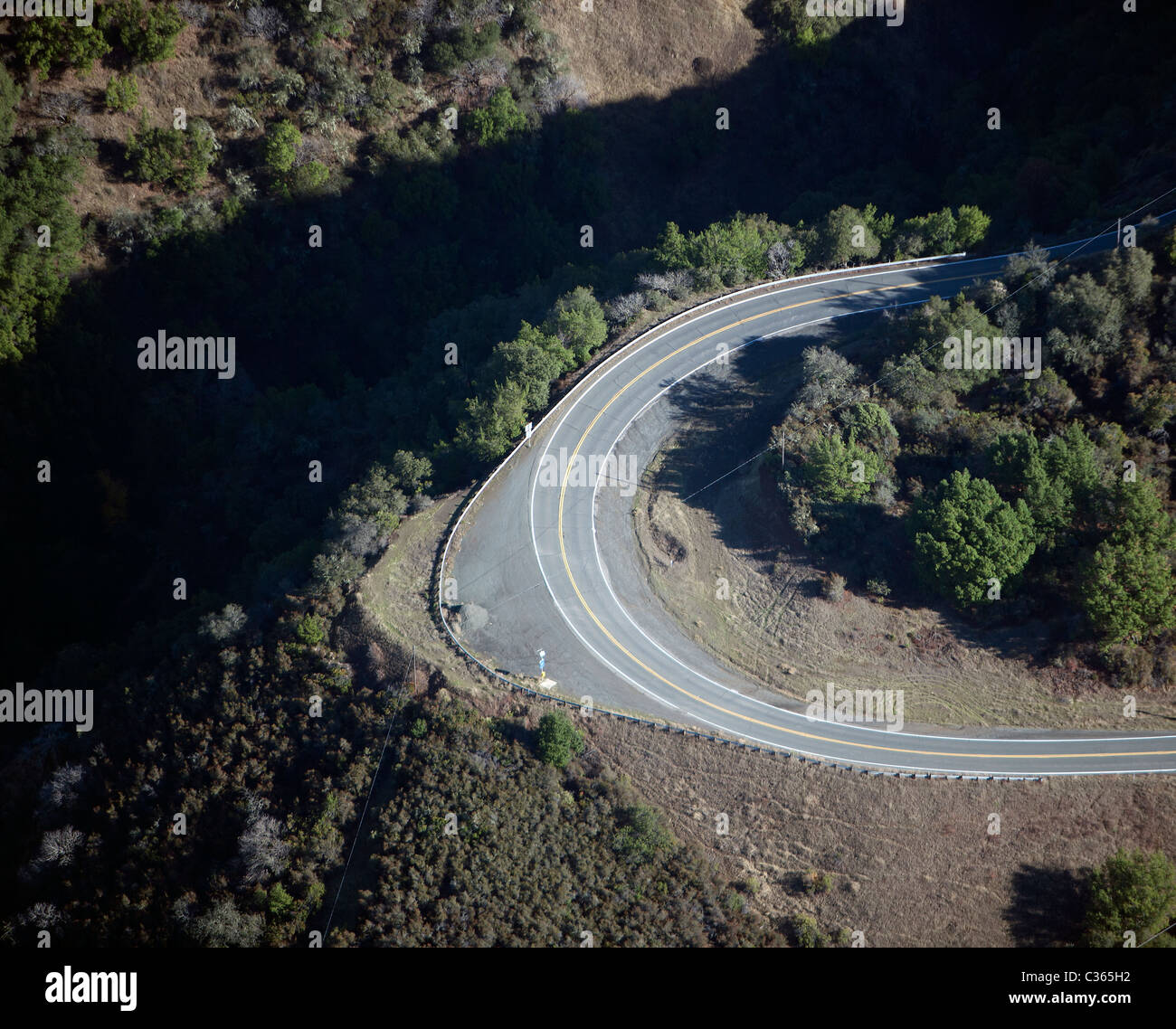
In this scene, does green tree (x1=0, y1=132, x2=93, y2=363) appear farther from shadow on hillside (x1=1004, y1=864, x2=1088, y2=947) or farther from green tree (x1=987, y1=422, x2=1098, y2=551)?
shadow on hillside (x1=1004, y1=864, x2=1088, y2=947)

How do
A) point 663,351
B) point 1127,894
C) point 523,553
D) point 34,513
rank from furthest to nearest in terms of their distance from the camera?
point 34,513 < point 663,351 < point 523,553 < point 1127,894

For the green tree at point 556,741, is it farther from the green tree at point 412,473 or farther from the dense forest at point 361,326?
the green tree at point 412,473

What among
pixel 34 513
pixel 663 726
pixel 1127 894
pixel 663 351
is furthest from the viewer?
pixel 34 513

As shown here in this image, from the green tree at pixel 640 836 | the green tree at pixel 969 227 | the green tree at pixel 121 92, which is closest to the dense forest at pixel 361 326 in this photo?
the green tree at pixel 969 227

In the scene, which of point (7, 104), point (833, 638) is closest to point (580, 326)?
point (833, 638)

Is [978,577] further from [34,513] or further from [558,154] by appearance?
[34,513]

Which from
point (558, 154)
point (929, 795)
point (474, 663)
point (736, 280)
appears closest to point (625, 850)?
point (474, 663)
